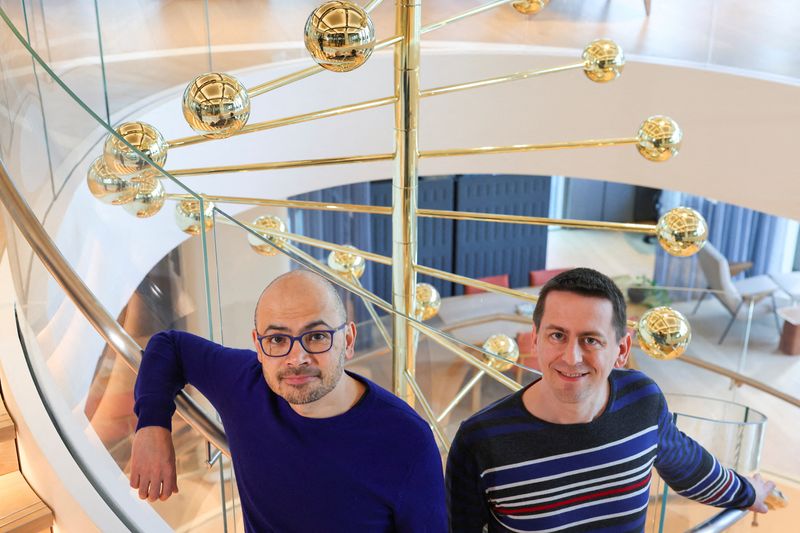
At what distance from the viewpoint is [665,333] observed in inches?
Answer: 67.4

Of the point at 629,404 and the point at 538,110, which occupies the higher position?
the point at 538,110

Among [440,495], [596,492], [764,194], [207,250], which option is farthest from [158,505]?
[764,194]

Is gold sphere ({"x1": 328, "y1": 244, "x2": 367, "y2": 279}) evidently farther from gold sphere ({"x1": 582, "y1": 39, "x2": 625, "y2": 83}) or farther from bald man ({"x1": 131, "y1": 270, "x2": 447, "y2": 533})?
bald man ({"x1": 131, "y1": 270, "x2": 447, "y2": 533})

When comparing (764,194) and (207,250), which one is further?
(764,194)

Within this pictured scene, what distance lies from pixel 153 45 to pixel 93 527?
7.55 feet

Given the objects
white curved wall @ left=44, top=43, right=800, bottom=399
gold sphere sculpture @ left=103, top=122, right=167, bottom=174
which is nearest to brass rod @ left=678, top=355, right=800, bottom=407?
white curved wall @ left=44, top=43, right=800, bottom=399

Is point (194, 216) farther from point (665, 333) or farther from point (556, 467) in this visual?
point (665, 333)

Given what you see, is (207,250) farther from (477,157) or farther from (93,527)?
(477,157)

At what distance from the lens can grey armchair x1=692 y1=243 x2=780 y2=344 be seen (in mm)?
5984

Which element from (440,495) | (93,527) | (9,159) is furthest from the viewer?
(9,159)

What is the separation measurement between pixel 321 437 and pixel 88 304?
22.4 inches

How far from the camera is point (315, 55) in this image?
60.7 inches

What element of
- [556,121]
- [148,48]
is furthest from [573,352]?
[556,121]

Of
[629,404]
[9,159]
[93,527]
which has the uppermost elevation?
[9,159]
